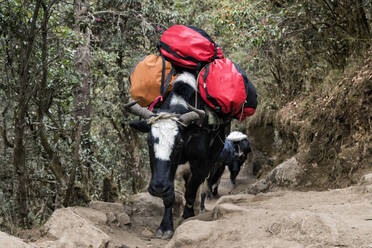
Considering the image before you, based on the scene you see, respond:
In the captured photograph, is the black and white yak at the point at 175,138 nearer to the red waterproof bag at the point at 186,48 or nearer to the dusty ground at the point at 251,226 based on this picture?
the red waterproof bag at the point at 186,48

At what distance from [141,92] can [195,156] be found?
1.35 meters

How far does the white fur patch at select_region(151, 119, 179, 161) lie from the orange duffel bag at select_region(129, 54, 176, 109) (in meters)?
0.64

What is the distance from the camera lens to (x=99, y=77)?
371 inches

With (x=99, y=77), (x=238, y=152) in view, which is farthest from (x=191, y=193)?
(x=238, y=152)

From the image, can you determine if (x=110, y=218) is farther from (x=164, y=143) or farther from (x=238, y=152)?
(x=238, y=152)

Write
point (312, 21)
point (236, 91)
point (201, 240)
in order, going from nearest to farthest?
point (201, 240) → point (236, 91) → point (312, 21)

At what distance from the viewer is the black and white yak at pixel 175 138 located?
5.14m

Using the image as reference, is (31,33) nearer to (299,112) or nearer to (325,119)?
(325,119)

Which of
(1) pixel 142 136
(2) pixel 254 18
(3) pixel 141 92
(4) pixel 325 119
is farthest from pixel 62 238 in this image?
(1) pixel 142 136

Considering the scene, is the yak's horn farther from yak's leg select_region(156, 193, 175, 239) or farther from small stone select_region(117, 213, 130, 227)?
small stone select_region(117, 213, 130, 227)

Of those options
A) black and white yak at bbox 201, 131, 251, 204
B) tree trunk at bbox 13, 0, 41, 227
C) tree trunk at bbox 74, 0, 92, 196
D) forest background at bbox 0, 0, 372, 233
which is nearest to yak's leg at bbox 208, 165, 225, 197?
black and white yak at bbox 201, 131, 251, 204

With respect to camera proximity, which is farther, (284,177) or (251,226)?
(284,177)

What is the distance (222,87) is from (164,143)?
1.33m

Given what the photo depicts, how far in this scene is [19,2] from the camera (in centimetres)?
471
